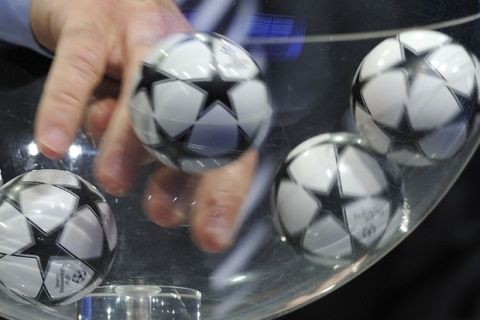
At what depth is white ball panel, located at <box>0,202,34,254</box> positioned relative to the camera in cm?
62

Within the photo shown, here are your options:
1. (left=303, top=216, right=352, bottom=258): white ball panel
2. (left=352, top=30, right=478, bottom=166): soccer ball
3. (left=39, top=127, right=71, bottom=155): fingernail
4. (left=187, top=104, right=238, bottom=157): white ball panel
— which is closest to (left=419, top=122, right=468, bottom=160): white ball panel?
(left=352, top=30, right=478, bottom=166): soccer ball

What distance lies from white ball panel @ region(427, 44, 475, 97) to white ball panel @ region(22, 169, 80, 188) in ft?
1.07

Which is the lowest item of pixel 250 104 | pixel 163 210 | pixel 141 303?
pixel 141 303

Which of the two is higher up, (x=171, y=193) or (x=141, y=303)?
(x=171, y=193)

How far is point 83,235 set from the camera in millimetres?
620

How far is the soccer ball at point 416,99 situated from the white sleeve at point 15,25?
28 cm

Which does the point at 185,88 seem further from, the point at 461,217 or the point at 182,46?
the point at 461,217

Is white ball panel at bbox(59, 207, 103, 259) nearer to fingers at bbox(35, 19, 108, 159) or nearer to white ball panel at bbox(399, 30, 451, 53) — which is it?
fingers at bbox(35, 19, 108, 159)

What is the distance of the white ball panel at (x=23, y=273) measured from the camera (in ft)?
2.05

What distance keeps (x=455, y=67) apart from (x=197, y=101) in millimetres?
266

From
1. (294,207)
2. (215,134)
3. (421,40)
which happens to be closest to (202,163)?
(215,134)

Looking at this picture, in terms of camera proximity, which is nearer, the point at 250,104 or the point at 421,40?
the point at 250,104

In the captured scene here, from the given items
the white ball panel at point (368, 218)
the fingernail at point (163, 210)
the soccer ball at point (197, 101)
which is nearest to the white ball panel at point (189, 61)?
the soccer ball at point (197, 101)

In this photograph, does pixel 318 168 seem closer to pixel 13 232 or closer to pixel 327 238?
pixel 327 238
